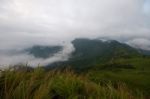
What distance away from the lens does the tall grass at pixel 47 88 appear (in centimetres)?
742

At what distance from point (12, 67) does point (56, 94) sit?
62.7 inches

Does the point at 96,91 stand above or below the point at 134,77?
above

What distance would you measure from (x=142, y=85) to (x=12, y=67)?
463 feet

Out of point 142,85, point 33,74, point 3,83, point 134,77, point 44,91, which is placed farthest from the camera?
point 134,77

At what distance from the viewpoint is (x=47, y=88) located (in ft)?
24.6

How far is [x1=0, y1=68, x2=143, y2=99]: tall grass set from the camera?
7.42 meters

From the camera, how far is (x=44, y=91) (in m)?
7.32

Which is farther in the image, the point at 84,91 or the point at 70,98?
the point at 84,91

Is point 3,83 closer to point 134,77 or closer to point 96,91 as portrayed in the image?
point 96,91

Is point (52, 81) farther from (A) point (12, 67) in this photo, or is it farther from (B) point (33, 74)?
(A) point (12, 67)

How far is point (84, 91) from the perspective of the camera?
8.35 m

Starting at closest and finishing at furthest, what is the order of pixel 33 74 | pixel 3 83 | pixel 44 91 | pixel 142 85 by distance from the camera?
1. pixel 44 91
2. pixel 3 83
3. pixel 33 74
4. pixel 142 85

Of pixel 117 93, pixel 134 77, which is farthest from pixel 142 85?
pixel 117 93

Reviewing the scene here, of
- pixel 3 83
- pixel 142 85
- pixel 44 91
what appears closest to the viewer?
pixel 44 91
